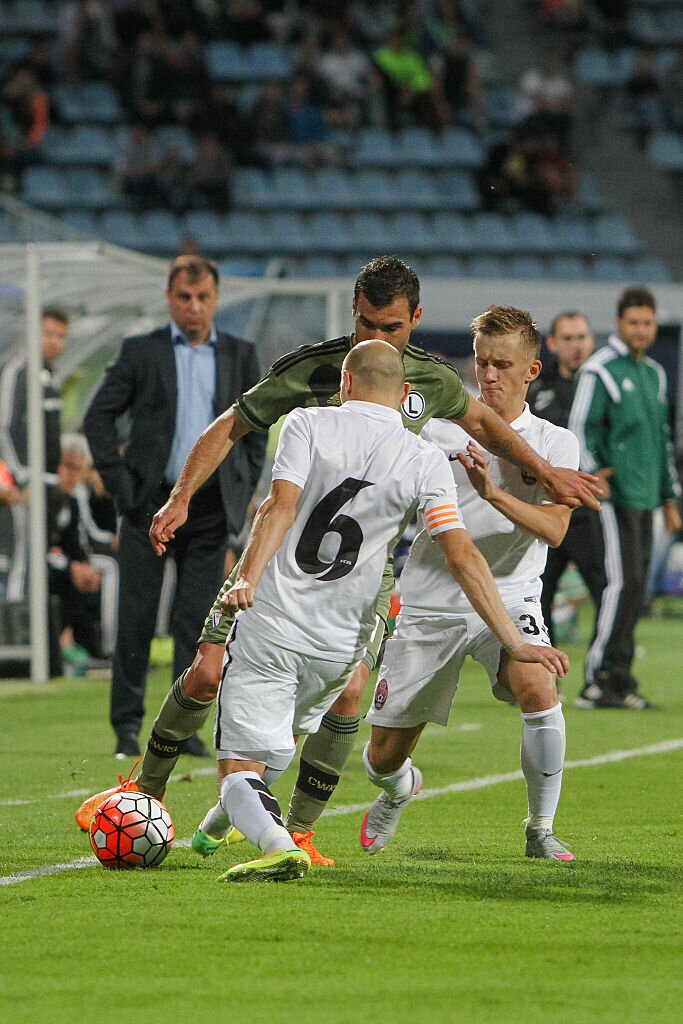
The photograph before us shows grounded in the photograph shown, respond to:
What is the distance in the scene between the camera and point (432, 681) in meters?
5.56

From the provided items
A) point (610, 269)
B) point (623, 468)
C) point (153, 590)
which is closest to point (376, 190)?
point (610, 269)

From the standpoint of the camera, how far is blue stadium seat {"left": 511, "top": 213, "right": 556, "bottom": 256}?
21525mm

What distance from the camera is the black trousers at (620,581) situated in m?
9.71

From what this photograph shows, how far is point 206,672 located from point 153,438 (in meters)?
2.94

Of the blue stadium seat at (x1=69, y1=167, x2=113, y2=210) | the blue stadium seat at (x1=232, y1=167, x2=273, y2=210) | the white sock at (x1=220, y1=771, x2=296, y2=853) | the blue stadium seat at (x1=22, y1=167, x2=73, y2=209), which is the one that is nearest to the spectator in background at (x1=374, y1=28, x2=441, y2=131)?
the blue stadium seat at (x1=232, y1=167, x2=273, y2=210)

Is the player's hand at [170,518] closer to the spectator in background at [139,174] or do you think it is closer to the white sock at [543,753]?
the white sock at [543,753]

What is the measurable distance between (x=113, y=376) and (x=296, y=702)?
11.9 feet

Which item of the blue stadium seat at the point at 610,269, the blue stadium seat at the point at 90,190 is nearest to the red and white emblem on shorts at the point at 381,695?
the blue stadium seat at the point at 90,190

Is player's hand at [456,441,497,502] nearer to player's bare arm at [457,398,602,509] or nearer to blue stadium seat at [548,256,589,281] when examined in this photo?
player's bare arm at [457,398,602,509]

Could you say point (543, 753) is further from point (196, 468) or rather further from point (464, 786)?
point (464, 786)

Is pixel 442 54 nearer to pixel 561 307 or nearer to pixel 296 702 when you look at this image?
pixel 561 307

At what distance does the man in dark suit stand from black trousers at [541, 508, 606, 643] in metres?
2.54

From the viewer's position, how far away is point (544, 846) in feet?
17.6

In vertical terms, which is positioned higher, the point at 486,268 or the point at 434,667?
the point at 486,268
